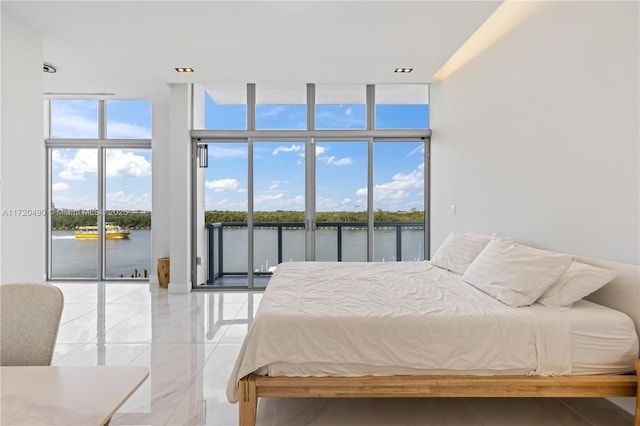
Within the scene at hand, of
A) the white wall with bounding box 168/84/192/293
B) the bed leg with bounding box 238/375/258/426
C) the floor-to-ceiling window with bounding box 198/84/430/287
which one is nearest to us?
the bed leg with bounding box 238/375/258/426

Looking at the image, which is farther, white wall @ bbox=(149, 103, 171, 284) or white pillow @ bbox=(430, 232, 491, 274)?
white wall @ bbox=(149, 103, 171, 284)

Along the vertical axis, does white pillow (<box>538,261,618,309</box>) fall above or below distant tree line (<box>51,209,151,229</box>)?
below

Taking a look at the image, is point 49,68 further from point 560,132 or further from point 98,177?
point 560,132

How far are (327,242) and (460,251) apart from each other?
242 centimetres

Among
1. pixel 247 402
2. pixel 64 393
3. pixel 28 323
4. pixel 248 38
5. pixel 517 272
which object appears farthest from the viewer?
pixel 248 38

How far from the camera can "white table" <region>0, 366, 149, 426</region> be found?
2.84ft

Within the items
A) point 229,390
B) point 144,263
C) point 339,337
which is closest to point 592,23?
point 339,337

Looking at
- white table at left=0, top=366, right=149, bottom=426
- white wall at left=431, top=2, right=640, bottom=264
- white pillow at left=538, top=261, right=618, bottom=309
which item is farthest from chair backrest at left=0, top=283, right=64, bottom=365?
white wall at left=431, top=2, right=640, bottom=264

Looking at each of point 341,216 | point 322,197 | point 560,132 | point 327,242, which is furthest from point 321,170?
point 560,132

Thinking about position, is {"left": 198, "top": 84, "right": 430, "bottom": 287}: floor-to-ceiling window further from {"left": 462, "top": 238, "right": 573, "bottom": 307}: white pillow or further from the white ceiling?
{"left": 462, "top": 238, "right": 573, "bottom": 307}: white pillow

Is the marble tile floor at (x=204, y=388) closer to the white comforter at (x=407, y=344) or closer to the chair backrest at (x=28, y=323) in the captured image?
the white comforter at (x=407, y=344)

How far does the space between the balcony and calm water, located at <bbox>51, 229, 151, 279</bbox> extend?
4.87ft

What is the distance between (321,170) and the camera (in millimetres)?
5207

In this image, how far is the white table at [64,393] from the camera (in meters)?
0.86
